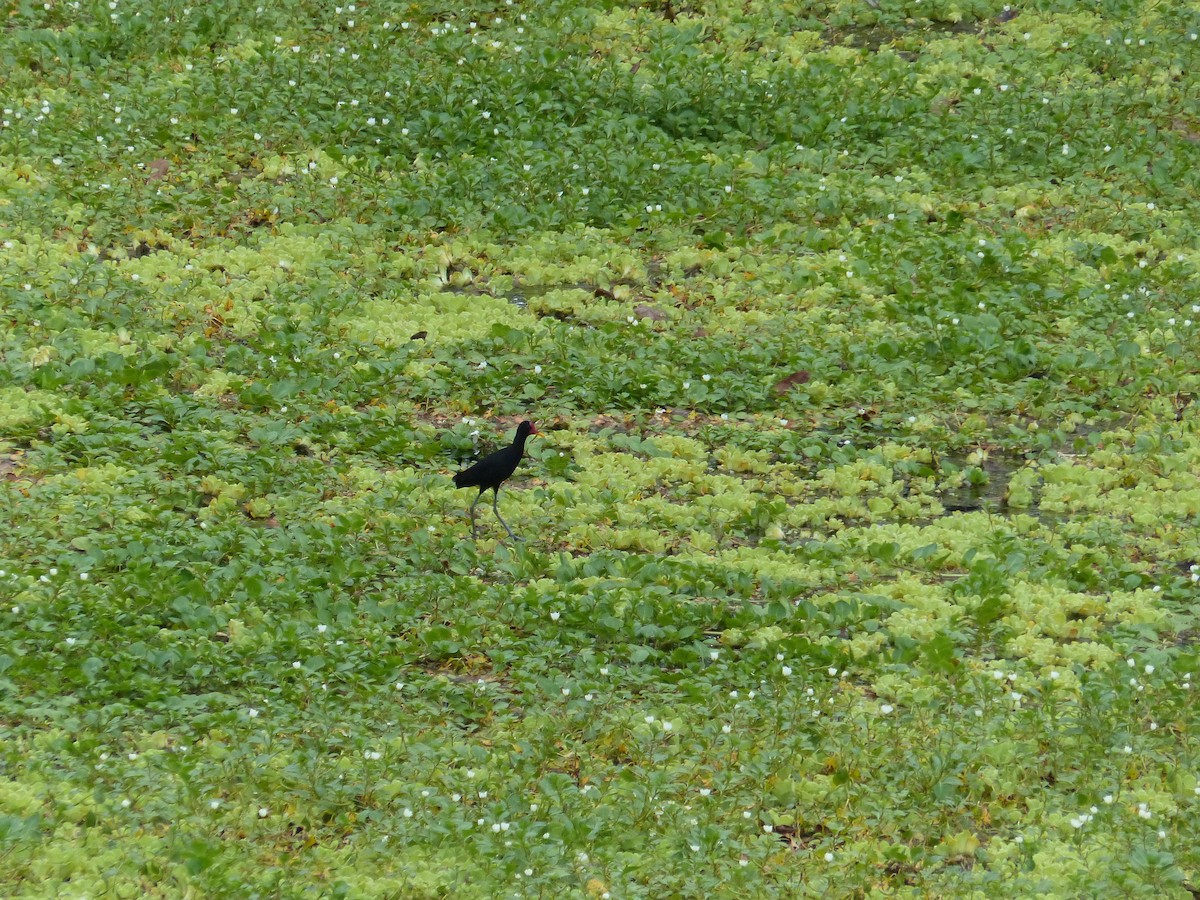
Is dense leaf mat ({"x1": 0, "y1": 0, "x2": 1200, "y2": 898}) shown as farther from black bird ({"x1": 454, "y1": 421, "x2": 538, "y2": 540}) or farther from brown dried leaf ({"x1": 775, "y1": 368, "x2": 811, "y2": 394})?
black bird ({"x1": 454, "y1": 421, "x2": 538, "y2": 540})

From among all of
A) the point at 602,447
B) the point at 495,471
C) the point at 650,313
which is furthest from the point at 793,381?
the point at 495,471

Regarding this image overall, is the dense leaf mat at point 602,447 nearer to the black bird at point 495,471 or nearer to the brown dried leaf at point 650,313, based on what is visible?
the brown dried leaf at point 650,313

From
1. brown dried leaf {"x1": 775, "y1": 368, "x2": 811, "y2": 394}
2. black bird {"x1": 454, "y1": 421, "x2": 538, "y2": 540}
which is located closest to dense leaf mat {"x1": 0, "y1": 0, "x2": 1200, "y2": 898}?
brown dried leaf {"x1": 775, "y1": 368, "x2": 811, "y2": 394}

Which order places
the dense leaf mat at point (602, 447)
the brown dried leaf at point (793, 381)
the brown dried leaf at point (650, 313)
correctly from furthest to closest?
1. the brown dried leaf at point (650, 313)
2. the brown dried leaf at point (793, 381)
3. the dense leaf mat at point (602, 447)

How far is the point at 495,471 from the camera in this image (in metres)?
9.08

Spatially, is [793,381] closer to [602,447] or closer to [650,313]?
[650,313]

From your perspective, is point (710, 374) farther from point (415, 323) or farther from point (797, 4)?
point (797, 4)

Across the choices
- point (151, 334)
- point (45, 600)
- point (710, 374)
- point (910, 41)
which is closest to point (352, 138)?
point (151, 334)

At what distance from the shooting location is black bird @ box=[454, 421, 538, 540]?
29.7 ft

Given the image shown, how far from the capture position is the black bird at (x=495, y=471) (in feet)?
29.7

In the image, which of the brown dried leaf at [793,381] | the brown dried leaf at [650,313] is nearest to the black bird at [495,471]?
the brown dried leaf at [793,381]

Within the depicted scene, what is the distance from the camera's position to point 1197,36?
15391mm

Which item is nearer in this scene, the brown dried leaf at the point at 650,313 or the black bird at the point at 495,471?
the black bird at the point at 495,471

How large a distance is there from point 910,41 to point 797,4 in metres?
1.28
